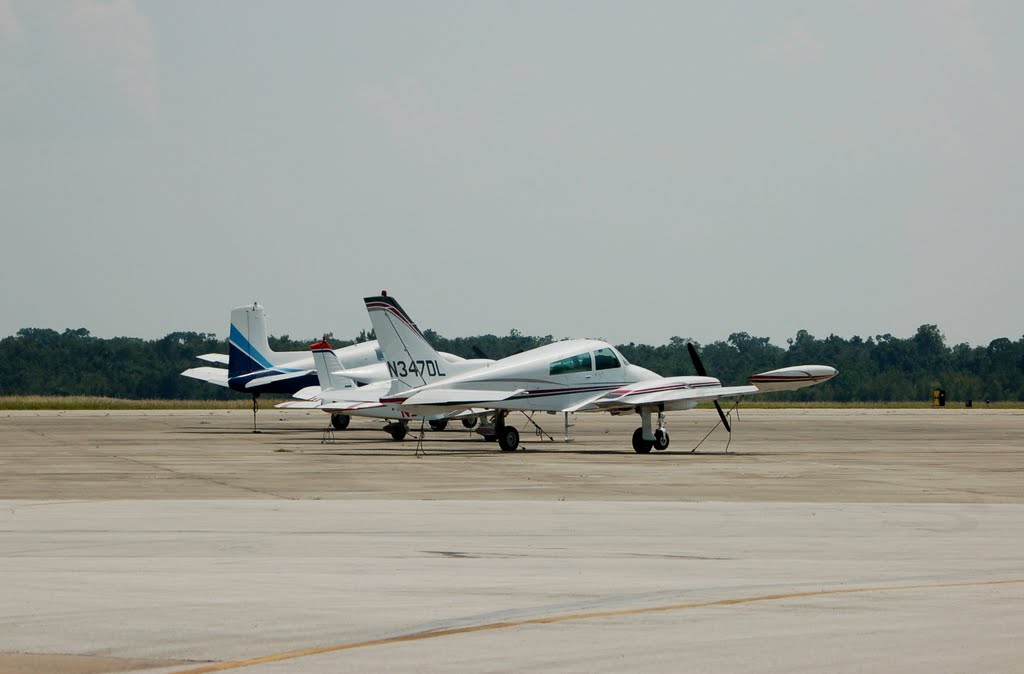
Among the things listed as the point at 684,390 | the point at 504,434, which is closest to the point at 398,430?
the point at 504,434

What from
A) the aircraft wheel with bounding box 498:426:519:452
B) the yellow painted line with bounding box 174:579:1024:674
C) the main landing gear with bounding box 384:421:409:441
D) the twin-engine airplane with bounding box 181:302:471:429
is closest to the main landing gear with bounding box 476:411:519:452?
the aircraft wheel with bounding box 498:426:519:452

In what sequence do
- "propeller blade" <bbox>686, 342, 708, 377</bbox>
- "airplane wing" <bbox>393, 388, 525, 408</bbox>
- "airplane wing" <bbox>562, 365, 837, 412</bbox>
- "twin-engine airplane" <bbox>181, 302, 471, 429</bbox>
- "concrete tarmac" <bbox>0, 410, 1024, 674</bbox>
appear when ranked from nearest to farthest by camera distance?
"concrete tarmac" <bbox>0, 410, 1024, 674</bbox> < "airplane wing" <bbox>393, 388, 525, 408</bbox> < "airplane wing" <bbox>562, 365, 837, 412</bbox> < "propeller blade" <bbox>686, 342, 708, 377</bbox> < "twin-engine airplane" <bbox>181, 302, 471, 429</bbox>

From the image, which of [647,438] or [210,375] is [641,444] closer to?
→ [647,438]

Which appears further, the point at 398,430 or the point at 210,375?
the point at 210,375

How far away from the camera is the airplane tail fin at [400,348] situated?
38.9 meters

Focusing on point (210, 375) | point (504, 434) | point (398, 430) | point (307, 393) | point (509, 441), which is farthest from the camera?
point (210, 375)

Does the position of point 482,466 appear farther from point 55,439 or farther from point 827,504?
point 55,439

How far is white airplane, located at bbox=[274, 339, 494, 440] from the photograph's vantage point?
41.0m

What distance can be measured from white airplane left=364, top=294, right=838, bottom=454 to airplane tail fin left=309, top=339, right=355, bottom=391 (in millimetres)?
10458

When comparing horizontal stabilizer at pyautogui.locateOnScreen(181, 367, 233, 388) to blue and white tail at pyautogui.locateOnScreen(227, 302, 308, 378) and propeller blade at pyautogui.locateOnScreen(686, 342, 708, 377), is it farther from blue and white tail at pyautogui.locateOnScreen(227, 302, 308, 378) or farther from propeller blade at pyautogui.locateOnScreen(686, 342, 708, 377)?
propeller blade at pyautogui.locateOnScreen(686, 342, 708, 377)

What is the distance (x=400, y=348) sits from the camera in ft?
128

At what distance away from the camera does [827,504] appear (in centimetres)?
2170

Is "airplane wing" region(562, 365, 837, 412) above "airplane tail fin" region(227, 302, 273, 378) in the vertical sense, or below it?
below

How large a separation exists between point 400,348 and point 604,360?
5975 millimetres
